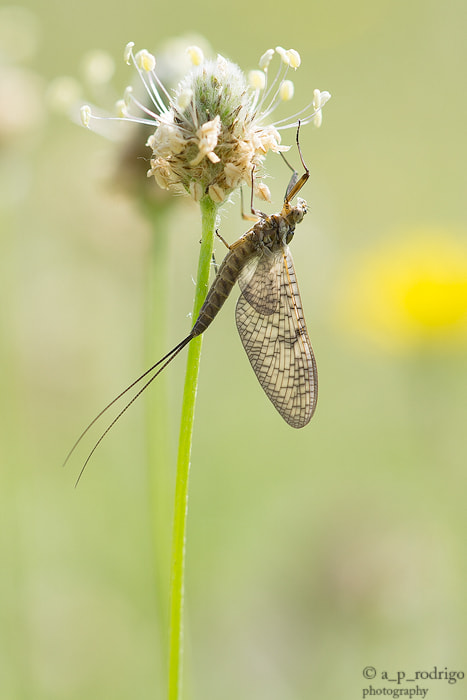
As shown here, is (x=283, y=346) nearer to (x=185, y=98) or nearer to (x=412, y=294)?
(x=185, y=98)

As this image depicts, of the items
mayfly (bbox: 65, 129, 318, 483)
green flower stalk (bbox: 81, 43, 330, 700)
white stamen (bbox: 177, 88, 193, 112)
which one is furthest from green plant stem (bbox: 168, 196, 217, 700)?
mayfly (bbox: 65, 129, 318, 483)

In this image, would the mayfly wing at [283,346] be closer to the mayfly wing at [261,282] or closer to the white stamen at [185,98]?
the mayfly wing at [261,282]

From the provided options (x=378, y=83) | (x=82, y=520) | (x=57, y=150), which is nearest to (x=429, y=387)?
(x=82, y=520)

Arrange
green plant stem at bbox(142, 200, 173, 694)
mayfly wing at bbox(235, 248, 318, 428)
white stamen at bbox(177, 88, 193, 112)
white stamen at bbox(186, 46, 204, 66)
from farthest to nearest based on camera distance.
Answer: green plant stem at bbox(142, 200, 173, 694) → mayfly wing at bbox(235, 248, 318, 428) → white stamen at bbox(186, 46, 204, 66) → white stamen at bbox(177, 88, 193, 112)

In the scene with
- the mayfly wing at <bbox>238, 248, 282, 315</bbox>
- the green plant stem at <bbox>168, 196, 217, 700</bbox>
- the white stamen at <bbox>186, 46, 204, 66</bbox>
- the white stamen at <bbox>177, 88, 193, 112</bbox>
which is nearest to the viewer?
the green plant stem at <bbox>168, 196, 217, 700</bbox>

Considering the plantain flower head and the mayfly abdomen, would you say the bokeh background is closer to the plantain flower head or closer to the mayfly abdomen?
the mayfly abdomen

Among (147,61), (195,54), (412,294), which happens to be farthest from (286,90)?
(412,294)

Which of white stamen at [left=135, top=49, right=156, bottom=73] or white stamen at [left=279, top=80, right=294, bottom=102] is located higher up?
white stamen at [left=135, top=49, right=156, bottom=73]
